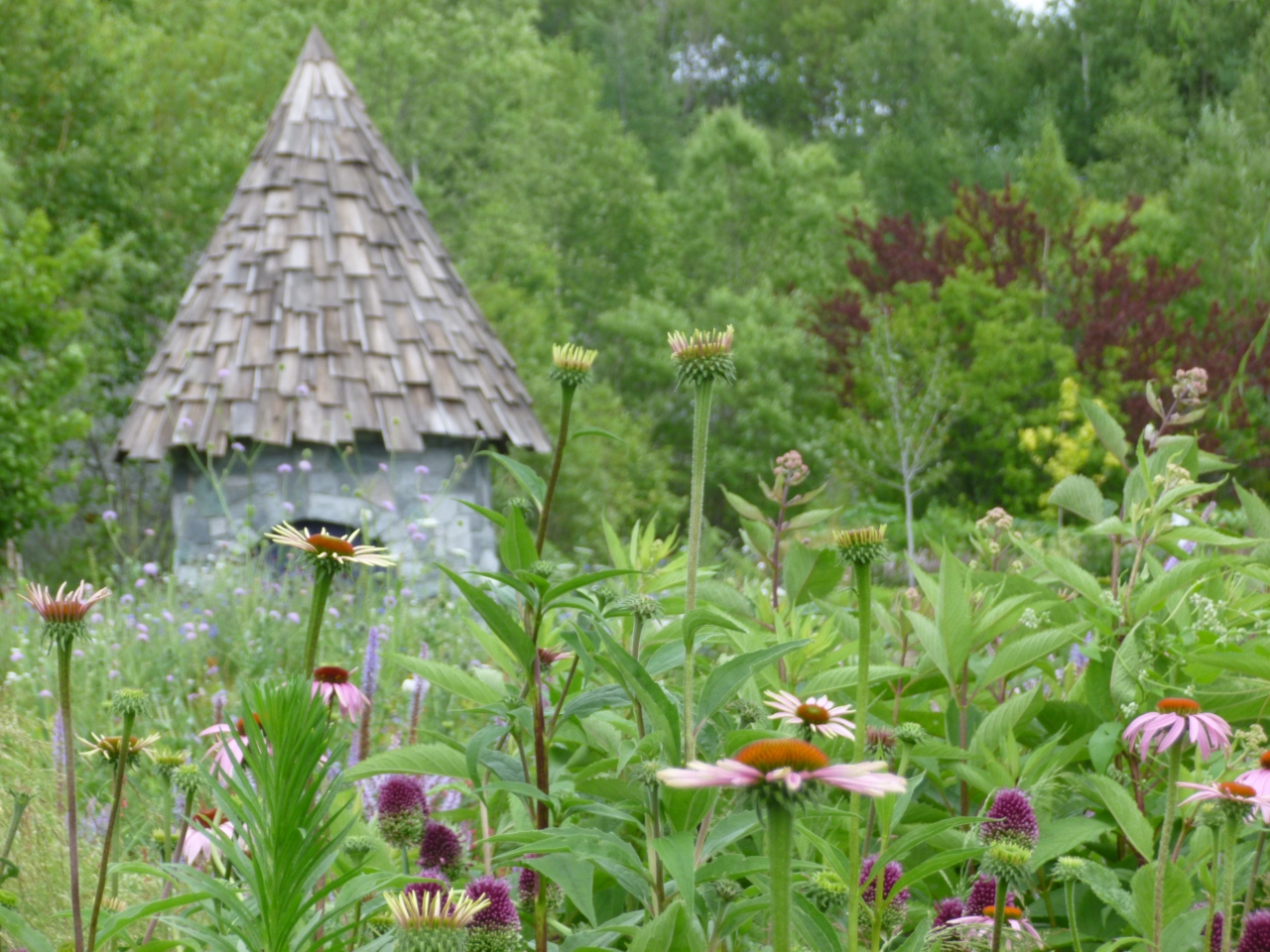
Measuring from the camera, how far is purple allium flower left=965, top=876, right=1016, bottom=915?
1.15 metres

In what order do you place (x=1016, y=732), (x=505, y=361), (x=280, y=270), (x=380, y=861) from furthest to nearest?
(x=505, y=361) → (x=280, y=270) → (x=1016, y=732) → (x=380, y=861)

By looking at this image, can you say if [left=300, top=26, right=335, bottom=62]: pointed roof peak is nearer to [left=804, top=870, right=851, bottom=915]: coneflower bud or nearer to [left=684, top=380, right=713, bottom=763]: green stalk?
[left=684, top=380, right=713, bottom=763]: green stalk

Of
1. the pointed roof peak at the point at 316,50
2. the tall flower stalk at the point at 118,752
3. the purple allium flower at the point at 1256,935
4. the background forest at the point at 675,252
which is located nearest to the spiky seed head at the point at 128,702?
the tall flower stalk at the point at 118,752

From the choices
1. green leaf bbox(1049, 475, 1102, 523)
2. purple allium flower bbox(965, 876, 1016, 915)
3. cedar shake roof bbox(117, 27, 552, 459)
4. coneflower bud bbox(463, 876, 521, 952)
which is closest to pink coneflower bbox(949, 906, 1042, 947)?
purple allium flower bbox(965, 876, 1016, 915)

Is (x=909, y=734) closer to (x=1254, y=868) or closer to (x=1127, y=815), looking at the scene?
(x=1127, y=815)

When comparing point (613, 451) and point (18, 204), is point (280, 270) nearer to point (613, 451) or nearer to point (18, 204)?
point (18, 204)

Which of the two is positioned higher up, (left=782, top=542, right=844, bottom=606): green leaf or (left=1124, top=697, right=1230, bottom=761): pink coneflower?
(left=782, top=542, right=844, bottom=606): green leaf

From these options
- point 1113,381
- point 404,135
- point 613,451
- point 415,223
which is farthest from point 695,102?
point 415,223

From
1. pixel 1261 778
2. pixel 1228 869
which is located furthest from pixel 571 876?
pixel 1261 778

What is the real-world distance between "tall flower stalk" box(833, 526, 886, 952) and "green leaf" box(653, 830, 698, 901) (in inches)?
5.1

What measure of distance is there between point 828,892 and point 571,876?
0.75ft

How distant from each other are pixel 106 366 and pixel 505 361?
16.4 feet

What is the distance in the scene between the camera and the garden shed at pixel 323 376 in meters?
8.03

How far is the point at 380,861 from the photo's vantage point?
1196 millimetres
